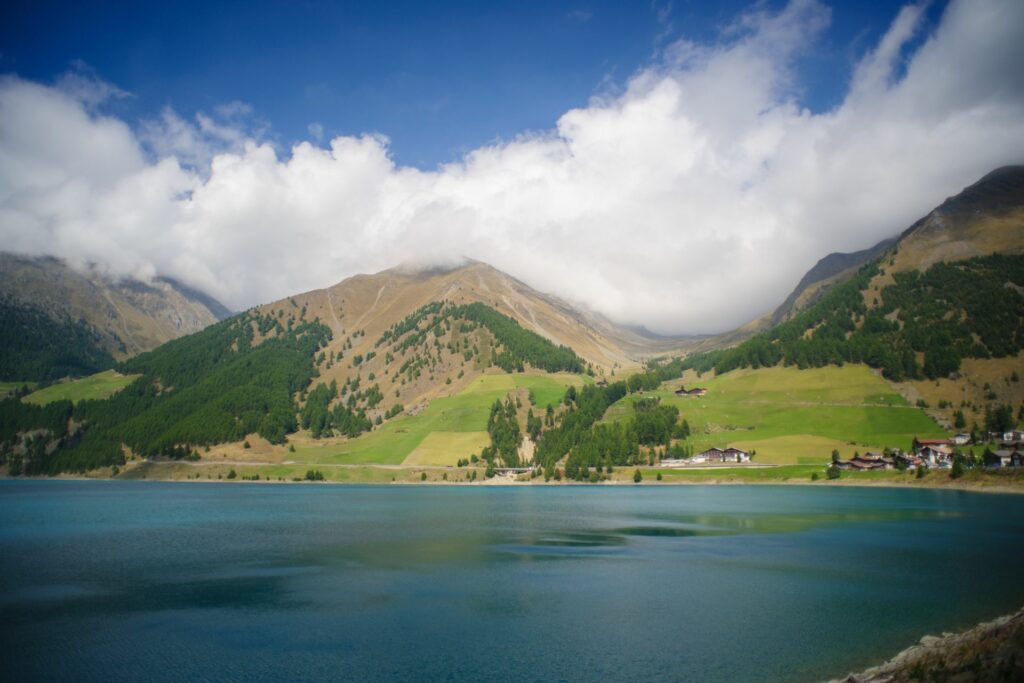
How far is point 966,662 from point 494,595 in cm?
2754

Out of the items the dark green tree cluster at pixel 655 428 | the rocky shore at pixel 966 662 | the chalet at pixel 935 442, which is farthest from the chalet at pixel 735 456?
the rocky shore at pixel 966 662

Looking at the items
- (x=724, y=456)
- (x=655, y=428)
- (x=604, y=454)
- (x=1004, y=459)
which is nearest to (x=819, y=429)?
(x=724, y=456)

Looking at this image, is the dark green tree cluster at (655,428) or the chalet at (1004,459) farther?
the dark green tree cluster at (655,428)

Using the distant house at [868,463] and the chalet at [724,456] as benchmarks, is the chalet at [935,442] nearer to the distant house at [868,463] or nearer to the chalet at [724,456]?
the distant house at [868,463]

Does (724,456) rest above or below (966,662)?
below

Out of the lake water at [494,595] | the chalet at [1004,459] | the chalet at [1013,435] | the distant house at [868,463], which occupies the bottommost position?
the lake water at [494,595]

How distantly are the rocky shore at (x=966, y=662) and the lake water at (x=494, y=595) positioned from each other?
3.17 m

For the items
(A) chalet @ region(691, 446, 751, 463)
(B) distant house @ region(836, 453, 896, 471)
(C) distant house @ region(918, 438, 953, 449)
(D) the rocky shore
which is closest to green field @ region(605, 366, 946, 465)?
(A) chalet @ region(691, 446, 751, 463)

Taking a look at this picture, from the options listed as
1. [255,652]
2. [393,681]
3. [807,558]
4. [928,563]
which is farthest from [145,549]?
[928,563]

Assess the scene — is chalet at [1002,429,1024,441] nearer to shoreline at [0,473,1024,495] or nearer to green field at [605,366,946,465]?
green field at [605,366,946,465]

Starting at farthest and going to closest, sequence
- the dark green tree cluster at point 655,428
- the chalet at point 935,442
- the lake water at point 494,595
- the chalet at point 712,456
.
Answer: the dark green tree cluster at point 655,428 < the chalet at point 712,456 < the chalet at point 935,442 < the lake water at point 494,595

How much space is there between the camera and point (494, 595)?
42094 mm

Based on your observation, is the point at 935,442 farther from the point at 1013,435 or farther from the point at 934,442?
the point at 1013,435

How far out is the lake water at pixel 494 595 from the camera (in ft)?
95.8
